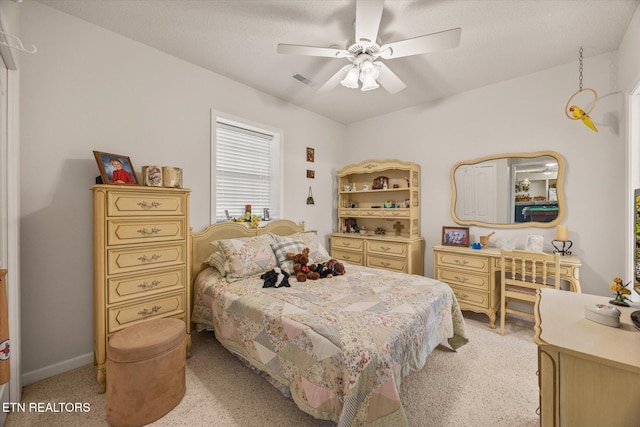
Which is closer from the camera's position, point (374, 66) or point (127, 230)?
point (127, 230)

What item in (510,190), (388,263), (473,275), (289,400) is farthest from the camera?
(388,263)

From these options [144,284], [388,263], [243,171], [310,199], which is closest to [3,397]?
[144,284]

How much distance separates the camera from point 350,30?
223 cm

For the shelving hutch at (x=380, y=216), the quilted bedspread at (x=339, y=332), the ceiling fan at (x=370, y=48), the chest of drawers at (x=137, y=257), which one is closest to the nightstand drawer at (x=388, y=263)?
the shelving hutch at (x=380, y=216)

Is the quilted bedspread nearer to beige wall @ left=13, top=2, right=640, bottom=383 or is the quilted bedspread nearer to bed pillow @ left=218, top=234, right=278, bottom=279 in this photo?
bed pillow @ left=218, top=234, right=278, bottom=279

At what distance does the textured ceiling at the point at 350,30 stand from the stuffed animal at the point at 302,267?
2.04 m

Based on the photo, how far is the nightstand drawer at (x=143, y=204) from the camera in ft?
6.32

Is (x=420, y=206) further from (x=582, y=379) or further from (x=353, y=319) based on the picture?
(x=582, y=379)

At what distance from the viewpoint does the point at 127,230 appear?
199 cm

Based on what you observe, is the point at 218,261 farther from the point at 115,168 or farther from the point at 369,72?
the point at 369,72

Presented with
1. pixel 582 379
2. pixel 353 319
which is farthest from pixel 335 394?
pixel 582 379

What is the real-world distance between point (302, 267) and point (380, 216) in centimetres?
183

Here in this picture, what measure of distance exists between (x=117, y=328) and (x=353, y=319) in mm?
1745

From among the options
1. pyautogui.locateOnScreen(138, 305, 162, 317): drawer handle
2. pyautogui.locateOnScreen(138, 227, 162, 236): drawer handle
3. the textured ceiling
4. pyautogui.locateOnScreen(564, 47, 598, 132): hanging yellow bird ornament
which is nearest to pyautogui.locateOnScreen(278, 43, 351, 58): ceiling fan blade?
the textured ceiling
